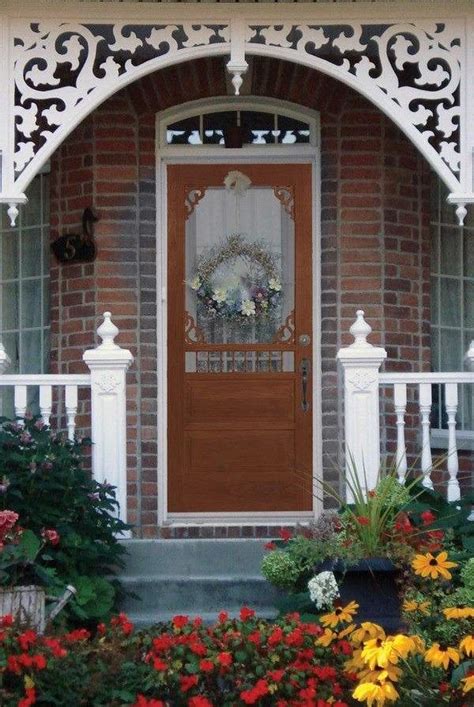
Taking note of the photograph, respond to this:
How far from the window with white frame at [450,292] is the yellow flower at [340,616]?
3395 millimetres

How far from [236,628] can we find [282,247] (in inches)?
144

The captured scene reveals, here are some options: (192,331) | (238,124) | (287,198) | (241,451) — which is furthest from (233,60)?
(241,451)

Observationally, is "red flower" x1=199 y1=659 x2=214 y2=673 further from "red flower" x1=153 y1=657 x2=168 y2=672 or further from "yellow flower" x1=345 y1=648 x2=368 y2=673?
"yellow flower" x1=345 y1=648 x2=368 y2=673

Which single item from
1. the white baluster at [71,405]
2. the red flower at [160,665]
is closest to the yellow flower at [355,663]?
the red flower at [160,665]

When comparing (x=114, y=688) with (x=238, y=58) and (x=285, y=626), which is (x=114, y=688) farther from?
(x=238, y=58)

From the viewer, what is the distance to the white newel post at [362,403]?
8508mm

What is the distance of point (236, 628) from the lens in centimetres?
665

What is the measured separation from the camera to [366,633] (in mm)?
6387

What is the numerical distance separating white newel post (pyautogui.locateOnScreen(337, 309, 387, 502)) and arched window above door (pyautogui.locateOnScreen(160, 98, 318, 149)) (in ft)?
5.95

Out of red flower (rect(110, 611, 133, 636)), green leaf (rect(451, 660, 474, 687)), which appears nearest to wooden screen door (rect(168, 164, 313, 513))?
red flower (rect(110, 611, 133, 636))

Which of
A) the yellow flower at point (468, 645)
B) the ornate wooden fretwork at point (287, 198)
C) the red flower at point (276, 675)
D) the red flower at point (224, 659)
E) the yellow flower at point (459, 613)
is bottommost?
the red flower at point (276, 675)

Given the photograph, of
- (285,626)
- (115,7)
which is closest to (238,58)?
(115,7)

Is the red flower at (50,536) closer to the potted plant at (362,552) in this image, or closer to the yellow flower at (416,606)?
the potted plant at (362,552)

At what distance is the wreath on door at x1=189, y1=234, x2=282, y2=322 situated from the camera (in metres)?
9.74
